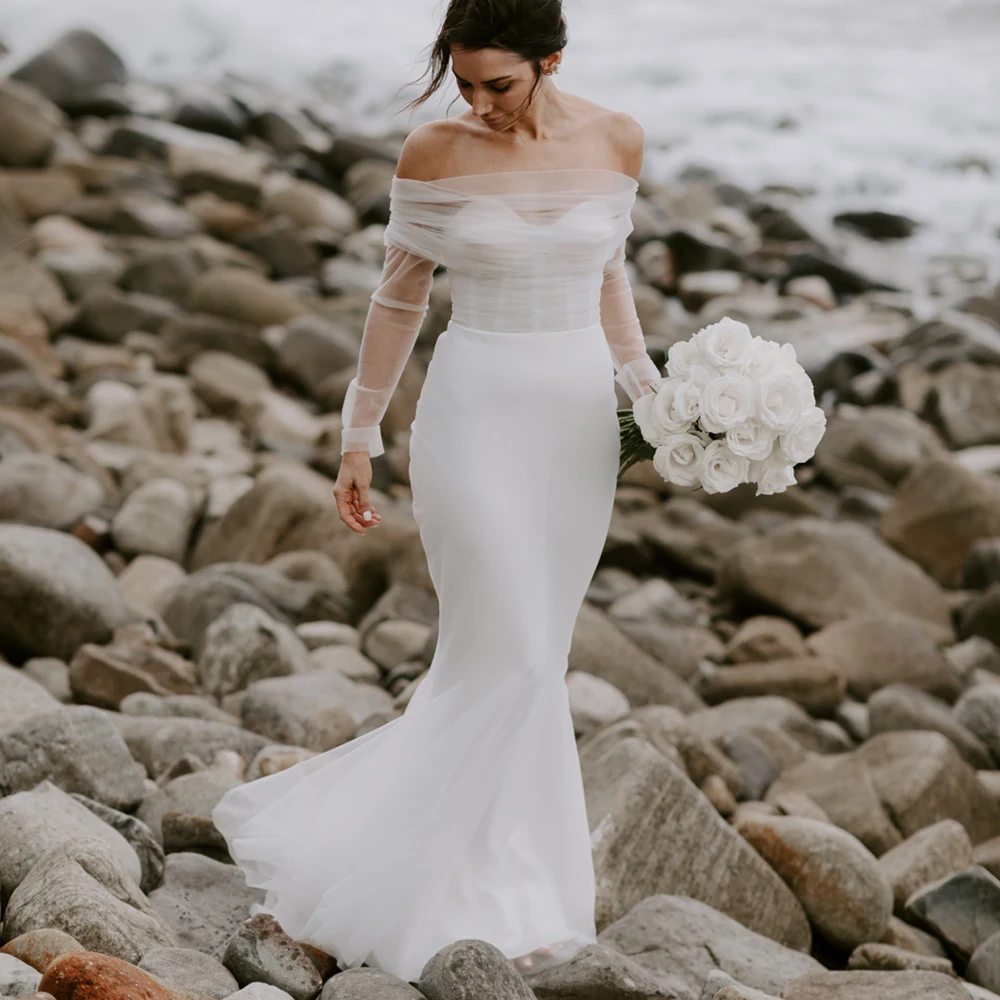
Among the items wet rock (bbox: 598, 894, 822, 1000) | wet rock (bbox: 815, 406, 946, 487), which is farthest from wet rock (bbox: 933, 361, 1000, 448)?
wet rock (bbox: 598, 894, 822, 1000)

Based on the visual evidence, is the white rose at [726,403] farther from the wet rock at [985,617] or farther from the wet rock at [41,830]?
the wet rock at [985,617]

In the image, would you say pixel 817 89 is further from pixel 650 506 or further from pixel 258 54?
pixel 650 506

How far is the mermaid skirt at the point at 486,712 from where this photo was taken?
3.66m

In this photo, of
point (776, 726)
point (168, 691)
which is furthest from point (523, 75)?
point (776, 726)

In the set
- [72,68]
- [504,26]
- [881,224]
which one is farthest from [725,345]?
[72,68]

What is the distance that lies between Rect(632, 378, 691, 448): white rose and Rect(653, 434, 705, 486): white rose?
0.08ft

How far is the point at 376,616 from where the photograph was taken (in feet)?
23.2

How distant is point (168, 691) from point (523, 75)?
330 cm

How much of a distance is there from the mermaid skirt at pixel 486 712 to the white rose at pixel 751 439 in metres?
0.41

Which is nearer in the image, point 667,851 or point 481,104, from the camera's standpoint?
point 481,104

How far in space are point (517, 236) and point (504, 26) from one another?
0.50m

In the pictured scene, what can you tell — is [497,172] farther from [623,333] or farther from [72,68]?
[72,68]

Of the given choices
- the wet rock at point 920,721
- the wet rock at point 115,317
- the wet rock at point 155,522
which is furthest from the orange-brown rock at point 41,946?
the wet rock at point 115,317

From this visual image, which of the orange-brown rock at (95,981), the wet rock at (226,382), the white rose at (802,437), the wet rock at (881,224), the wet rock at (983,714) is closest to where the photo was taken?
the orange-brown rock at (95,981)
